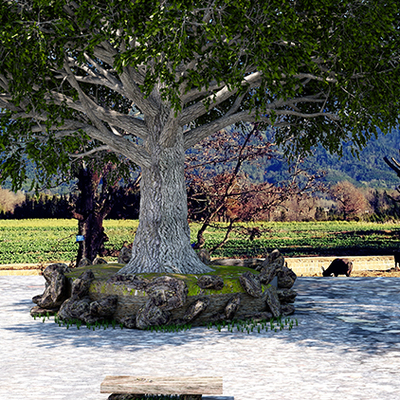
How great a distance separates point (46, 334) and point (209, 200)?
1070 centimetres

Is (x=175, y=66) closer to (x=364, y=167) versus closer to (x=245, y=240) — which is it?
(x=245, y=240)

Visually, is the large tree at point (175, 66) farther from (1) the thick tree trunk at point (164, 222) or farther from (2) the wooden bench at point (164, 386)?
(2) the wooden bench at point (164, 386)

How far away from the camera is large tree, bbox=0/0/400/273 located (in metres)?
10.2

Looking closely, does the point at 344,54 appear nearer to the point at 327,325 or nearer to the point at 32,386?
the point at 327,325

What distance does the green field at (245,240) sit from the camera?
32562 millimetres

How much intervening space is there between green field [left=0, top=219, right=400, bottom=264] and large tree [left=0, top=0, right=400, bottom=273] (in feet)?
54.0

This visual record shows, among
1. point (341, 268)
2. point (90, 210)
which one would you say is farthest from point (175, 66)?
point (341, 268)

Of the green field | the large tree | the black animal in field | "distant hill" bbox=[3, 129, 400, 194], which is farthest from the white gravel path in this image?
"distant hill" bbox=[3, 129, 400, 194]

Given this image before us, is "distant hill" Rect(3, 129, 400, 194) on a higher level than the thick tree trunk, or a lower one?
higher

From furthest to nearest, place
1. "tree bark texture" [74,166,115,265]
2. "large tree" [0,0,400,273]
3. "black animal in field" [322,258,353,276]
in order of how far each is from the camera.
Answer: "black animal in field" [322,258,353,276]
"tree bark texture" [74,166,115,265]
"large tree" [0,0,400,273]

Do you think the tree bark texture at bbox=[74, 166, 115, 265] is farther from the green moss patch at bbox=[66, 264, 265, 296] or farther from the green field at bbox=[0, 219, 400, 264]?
the green moss patch at bbox=[66, 264, 265, 296]

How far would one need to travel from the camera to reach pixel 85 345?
9898 millimetres

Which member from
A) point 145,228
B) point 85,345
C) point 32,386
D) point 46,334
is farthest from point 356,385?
point 145,228

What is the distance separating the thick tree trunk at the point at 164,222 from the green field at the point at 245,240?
53.4 feet
